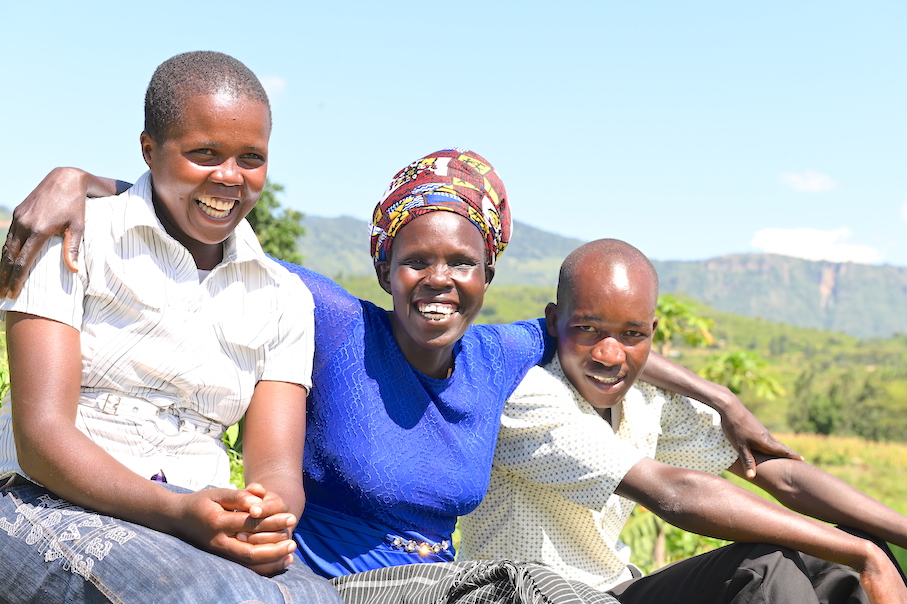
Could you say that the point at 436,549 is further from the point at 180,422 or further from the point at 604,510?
the point at 180,422

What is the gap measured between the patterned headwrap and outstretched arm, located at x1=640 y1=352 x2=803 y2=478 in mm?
706

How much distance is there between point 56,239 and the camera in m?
1.87

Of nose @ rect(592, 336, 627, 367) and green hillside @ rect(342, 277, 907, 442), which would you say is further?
green hillside @ rect(342, 277, 907, 442)

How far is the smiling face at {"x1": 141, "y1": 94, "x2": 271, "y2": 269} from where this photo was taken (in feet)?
6.41

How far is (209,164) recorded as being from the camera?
199cm

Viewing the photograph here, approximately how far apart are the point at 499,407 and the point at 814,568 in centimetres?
103

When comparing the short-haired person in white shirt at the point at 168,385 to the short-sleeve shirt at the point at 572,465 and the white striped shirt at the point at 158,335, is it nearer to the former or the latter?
the white striped shirt at the point at 158,335

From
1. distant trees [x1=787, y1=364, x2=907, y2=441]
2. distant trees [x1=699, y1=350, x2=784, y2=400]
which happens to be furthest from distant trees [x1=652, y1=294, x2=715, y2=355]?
distant trees [x1=787, y1=364, x2=907, y2=441]

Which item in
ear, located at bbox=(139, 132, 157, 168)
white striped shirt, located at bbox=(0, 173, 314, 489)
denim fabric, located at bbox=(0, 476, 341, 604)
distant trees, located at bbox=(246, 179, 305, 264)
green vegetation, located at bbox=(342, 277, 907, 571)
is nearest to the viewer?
denim fabric, located at bbox=(0, 476, 341, 604)

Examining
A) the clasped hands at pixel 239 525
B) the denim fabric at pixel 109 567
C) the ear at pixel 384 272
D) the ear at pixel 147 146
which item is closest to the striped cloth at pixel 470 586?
the denim fabric at pixel 109 567

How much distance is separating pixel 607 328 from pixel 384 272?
2.28ft

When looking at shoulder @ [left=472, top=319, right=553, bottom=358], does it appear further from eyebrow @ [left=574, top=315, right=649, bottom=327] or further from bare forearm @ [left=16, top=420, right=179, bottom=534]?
bare forearm @ [left=16, top=420, right=179, bottom=534]

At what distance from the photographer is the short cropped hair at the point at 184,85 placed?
6.40ft

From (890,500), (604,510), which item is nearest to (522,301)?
(890,500)
